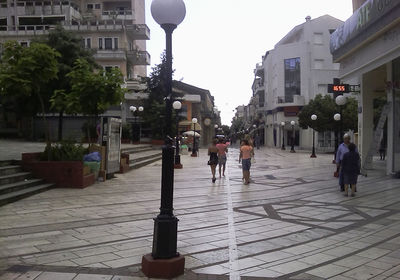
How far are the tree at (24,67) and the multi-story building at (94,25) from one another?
32777 mm

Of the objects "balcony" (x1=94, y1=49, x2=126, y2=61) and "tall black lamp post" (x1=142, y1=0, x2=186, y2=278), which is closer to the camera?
"tall black lamp post" (x1=142, y1=0, x2=186, y2=278)

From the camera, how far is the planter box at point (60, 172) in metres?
12.4

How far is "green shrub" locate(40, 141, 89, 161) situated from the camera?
1294cm

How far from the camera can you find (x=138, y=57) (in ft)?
162

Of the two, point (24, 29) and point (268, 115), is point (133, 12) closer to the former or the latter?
point (24, 29)

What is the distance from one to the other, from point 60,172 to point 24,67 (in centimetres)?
319

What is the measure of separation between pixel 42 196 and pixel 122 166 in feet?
21.7

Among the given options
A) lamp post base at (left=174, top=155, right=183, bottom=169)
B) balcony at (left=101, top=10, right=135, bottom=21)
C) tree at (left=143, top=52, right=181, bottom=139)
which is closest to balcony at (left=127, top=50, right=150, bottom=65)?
balcony at (left=101, top=10, right=135, bottom=21)

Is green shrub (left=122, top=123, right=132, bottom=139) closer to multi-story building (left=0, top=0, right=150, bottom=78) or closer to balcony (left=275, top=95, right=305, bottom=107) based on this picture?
multi-story building (left=0, top=0, right=150, bottom=78)

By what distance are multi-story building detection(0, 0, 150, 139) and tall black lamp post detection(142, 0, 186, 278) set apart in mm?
40127

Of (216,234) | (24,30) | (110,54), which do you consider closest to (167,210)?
(216,234)

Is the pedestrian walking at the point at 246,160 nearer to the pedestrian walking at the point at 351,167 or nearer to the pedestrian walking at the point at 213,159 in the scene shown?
the pedestrian walking at the point at 213,159

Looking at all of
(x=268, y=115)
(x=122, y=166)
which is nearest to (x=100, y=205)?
(x=122, y=166)

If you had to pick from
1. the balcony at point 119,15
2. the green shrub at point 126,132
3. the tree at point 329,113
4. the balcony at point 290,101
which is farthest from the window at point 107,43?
the balcony at point 290,101
